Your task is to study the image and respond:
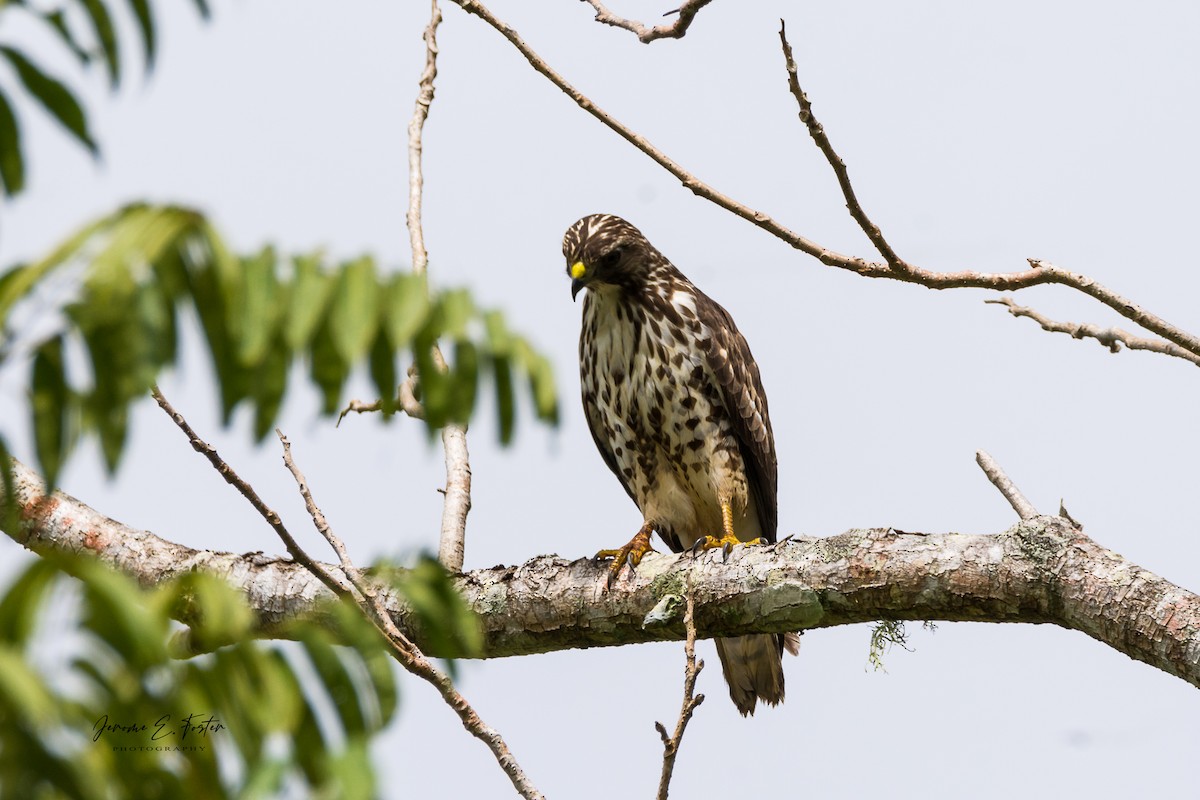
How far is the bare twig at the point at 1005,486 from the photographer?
13.0 ft

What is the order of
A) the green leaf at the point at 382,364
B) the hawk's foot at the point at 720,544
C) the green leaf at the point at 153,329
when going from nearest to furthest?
the green leaf at the point at 153,329 → the green leaf at the point at 382,364 → the hawk's foot at the point at 720,544

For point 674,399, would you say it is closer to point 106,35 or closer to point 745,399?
point 745,399

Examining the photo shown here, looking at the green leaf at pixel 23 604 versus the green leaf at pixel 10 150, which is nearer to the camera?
the green leaf at pixel 23 604

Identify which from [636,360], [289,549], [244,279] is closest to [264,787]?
[244,279]

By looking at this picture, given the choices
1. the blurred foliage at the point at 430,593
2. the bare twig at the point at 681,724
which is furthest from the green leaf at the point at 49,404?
the bare twig at the point at 681,724

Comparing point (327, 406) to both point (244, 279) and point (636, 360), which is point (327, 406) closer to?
point (244, 279)

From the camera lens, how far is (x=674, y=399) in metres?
5.95

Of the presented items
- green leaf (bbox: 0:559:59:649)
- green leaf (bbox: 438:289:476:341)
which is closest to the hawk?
green leaf (bbox: 438:289:476:341)

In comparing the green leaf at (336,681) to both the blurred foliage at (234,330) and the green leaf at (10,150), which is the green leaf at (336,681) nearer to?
the blurred foliage at (234,330)

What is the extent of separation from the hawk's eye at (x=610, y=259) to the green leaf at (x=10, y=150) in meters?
4.46

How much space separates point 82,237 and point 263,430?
26cm

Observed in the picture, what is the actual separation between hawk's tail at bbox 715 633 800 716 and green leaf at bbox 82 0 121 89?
484 centimetres

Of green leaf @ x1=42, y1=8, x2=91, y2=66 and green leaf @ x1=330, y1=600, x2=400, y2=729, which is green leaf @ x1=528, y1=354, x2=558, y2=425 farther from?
green leaf @ x1=42, y1=8, x2=91, y2=66

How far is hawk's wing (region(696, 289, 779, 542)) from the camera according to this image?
6.02 metres
